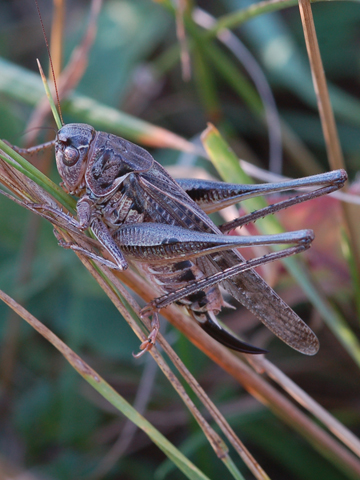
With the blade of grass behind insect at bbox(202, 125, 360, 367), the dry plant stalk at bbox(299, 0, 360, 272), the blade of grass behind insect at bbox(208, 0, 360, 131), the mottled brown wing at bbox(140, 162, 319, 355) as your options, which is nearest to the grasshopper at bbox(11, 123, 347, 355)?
the mottled brown wing at bbox(140, 162, 319, 355)

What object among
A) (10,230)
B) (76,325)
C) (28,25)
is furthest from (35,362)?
(28,25)

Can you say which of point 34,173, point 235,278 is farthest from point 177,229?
point 34,173

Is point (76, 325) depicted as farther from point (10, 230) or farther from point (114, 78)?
point (114, 78)

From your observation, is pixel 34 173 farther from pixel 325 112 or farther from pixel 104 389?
pixel 325 112

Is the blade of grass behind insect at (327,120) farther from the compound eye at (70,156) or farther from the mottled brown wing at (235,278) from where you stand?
the compound eye at (70,156)

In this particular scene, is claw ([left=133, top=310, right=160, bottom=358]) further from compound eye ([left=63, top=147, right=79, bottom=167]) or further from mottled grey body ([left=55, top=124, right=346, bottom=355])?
compound eye ([left=63, top=147, right=79, bottom=167])
